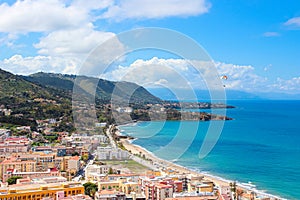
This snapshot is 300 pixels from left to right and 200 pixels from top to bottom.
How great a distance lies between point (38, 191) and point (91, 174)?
2897 millimetres

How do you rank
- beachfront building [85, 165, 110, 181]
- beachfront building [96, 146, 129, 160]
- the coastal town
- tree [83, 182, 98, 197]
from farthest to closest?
1. beachfront building [96, 146, 129, 160]
2. beachfront building [85, 165, 110, 181]
3. tree [83, 182, 98, 197]
4. the coastal town

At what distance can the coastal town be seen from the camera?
668 cm

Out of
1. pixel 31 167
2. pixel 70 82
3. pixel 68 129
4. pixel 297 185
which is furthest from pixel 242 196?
pixel 70 82

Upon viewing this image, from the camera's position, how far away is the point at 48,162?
1098 centimetres

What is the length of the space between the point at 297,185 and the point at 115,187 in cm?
536

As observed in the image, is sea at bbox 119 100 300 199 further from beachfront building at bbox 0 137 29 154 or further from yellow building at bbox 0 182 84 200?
yellow building at bbox 0 182 84 200

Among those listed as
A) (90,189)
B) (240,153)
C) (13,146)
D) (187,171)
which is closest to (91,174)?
(90,189)

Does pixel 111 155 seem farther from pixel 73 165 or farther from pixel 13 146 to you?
pixel 13 146

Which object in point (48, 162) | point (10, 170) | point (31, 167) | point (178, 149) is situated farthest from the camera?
point (178, 149)

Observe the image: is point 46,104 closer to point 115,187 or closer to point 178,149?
point 178,149

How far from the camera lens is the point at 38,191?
21.1 ft

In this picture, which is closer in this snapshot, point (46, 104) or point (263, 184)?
point (263, 184)

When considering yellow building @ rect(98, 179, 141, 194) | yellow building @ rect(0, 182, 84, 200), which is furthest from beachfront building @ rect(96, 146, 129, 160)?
yellow building @ rect(0, 182, 84, 200)

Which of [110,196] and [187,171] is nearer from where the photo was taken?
[110,196]
